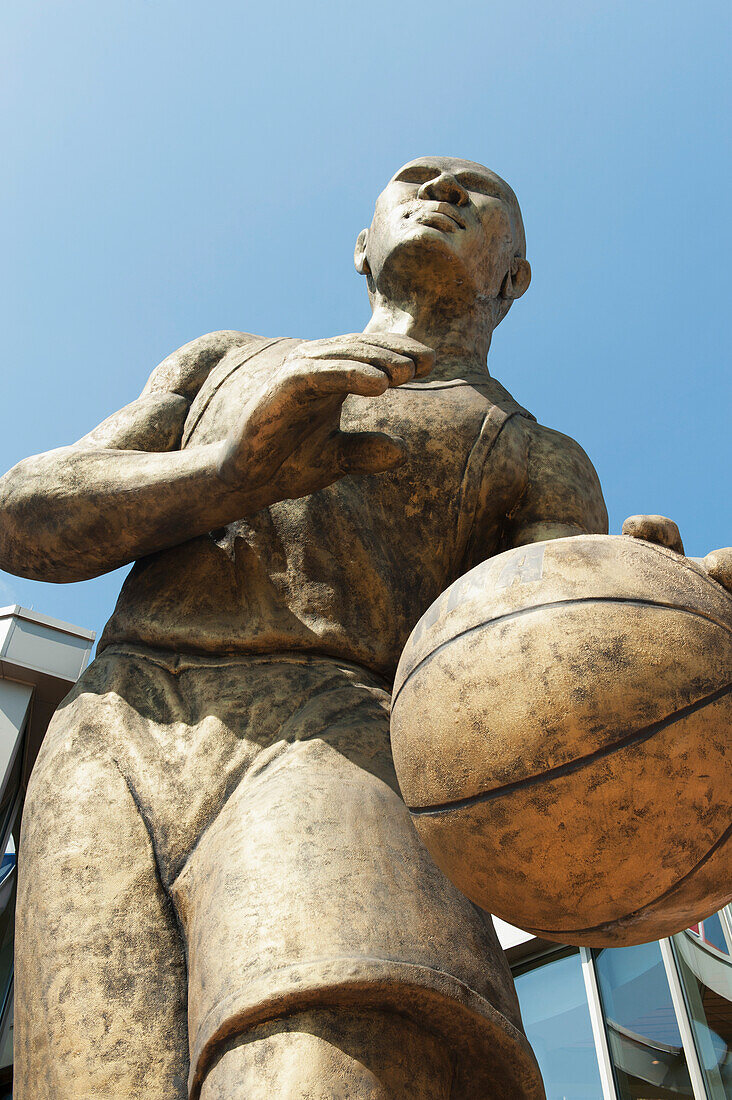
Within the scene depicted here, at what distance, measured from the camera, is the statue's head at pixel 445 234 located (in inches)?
144

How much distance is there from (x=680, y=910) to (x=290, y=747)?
3.45 ft

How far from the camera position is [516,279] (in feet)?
13.4

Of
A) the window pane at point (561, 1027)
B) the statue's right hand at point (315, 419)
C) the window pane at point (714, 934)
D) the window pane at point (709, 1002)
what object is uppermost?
the statue's right hand at point (315, 419)

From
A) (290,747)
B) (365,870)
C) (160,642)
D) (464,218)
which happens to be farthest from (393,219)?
(365,870)

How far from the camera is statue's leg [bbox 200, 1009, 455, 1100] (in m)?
1.87

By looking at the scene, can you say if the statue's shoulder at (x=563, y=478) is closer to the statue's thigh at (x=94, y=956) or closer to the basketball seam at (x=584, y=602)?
the basketball seam at (x=584, y=602)

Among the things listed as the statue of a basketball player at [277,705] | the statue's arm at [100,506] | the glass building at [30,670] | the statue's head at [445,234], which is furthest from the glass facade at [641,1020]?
the statue's arm at [100,506]

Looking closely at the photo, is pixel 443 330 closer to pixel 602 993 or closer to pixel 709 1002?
pixel 709 1002

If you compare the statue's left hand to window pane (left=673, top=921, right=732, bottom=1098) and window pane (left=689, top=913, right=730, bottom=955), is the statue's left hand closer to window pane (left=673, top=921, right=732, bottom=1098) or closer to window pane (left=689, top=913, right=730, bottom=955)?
window pane (left=673, top=921, right=732, bottom=1098)

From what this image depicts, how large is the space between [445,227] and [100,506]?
5.43ft

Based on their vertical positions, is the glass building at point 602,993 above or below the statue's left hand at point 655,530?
below

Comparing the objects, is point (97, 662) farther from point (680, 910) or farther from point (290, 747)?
point (680, 910)

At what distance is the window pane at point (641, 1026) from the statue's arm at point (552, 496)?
884cm

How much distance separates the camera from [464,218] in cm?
371
